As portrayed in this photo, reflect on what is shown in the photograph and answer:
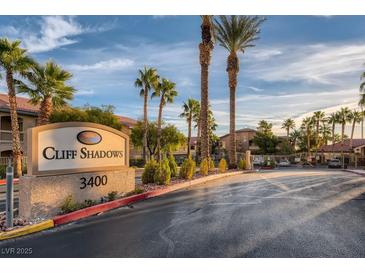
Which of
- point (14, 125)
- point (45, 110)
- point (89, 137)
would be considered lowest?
point (89, 137)

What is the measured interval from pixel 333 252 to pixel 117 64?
55.2 feet

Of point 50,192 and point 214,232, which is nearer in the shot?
point 214,232

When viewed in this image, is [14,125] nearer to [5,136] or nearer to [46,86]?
[46,86]

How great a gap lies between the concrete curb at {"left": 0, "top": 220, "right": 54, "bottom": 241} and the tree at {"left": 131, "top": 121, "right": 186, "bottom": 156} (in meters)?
33.4

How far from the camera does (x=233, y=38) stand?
26078mm

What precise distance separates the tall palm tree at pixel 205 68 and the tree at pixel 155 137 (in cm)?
1952

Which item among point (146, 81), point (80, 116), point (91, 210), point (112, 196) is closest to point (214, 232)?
point (91, 210)

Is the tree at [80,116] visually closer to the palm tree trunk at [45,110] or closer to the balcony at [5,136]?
the palm tree trunk at [45,110]

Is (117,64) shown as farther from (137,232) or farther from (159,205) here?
(137,232)

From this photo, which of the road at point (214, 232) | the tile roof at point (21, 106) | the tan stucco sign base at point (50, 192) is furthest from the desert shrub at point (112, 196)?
the tile roof at point (21, 106)

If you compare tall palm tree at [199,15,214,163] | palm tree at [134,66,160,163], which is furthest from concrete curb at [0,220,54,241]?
palm tree at [134,66,160,163]

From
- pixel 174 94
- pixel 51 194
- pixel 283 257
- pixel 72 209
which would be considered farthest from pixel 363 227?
pixel 174 94

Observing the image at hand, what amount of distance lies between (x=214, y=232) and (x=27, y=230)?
3.86m

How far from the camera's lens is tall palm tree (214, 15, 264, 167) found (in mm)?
25594
